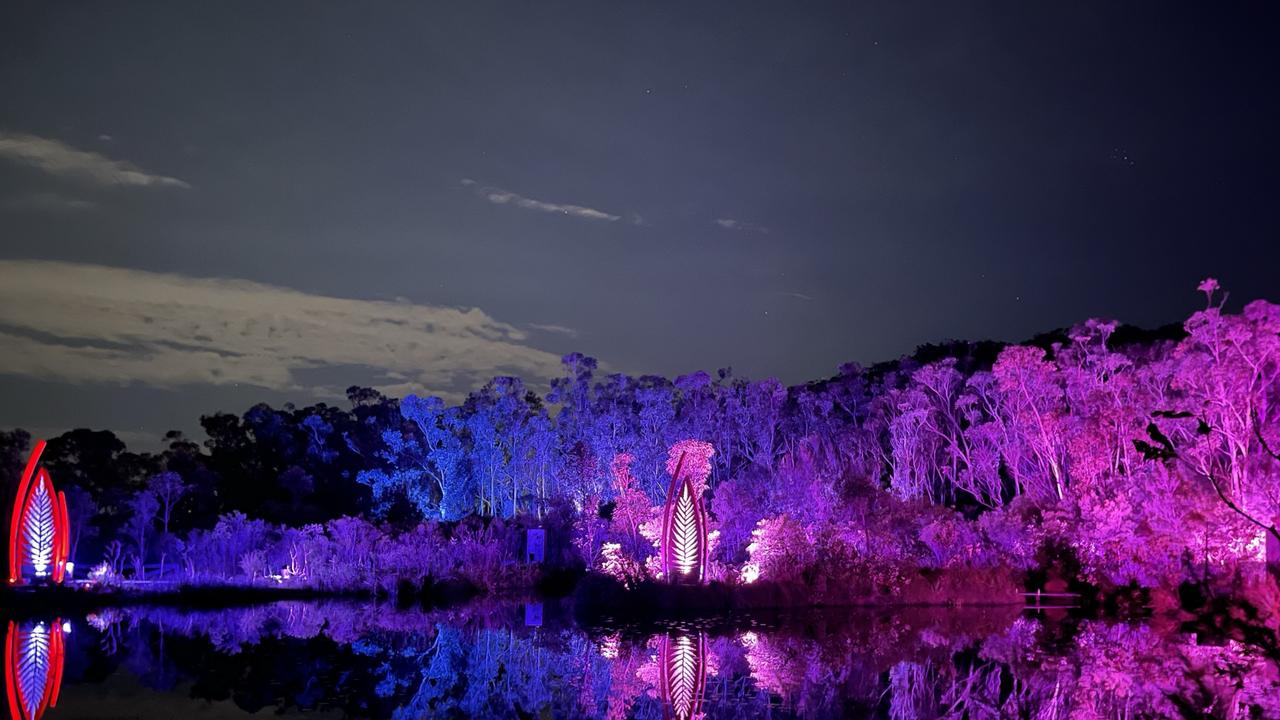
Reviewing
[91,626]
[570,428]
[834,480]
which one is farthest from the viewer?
[570,428]

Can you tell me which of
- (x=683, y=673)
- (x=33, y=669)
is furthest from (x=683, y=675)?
(x=33, y=669)

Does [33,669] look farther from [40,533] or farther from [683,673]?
[40,533]

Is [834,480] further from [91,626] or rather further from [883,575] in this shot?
[91,626]

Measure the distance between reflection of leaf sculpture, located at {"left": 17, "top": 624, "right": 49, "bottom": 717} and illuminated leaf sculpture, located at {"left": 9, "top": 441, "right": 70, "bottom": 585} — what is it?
5890mm

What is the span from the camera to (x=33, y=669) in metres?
12.3

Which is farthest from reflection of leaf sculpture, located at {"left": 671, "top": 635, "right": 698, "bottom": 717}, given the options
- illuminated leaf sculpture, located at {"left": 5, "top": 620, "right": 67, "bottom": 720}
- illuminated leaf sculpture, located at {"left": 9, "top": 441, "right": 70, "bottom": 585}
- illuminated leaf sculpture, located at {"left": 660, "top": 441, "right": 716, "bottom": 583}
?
illuminated leaf sculpture, located at {"left": 9, "top": 441, "right": 70, "bottom": 585}

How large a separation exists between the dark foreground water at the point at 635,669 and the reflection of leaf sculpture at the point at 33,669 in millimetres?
36

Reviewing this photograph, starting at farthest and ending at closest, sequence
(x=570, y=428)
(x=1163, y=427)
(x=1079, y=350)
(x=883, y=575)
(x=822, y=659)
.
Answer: (x=570, y=428)
(x=1079, y=350)
(x=1163, y=427)
(x=883, y=575)
(x=822, y=659)

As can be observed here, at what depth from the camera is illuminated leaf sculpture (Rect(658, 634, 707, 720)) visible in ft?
31.0

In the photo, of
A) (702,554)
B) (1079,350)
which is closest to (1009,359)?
(1079,350)

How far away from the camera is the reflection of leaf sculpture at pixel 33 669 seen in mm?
10328

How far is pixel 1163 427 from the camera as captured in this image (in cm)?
2311

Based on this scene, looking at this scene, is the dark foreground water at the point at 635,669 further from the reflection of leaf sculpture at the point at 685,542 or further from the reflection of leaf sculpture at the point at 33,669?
the reflection of leaf sculpture at the point at 685,542

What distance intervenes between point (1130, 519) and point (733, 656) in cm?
1062
